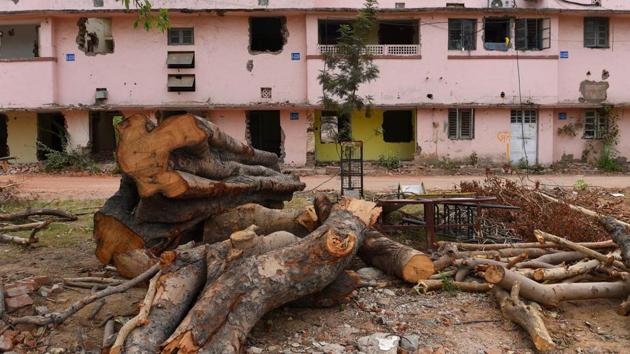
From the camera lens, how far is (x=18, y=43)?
896 inches

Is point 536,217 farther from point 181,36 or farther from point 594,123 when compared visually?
point 181,36

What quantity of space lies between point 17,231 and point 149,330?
5181 mm

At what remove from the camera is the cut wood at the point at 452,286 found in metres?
5.43

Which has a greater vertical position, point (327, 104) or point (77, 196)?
point (327, 104)

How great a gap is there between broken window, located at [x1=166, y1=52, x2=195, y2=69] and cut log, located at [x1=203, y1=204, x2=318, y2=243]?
53.4 ft

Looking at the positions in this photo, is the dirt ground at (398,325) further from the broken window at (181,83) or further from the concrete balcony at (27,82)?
the concrete balcony at (27,82)

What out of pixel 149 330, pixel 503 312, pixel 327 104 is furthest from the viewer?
pixel 327 104

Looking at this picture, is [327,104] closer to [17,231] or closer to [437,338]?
[17,231]

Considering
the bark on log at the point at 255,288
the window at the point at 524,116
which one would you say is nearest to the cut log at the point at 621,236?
the bark on log at the point at 255,288

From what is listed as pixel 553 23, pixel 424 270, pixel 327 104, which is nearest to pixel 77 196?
pixel 327 104

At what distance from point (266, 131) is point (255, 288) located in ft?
65.5

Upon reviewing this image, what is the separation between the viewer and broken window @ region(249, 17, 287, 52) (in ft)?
71.3

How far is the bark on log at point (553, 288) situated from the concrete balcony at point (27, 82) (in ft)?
66.8

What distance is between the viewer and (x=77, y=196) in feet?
43.8
